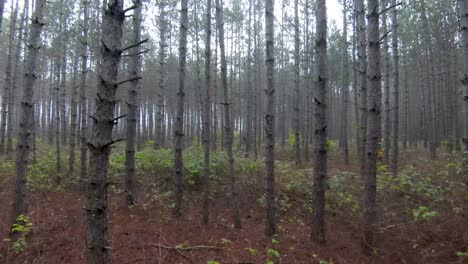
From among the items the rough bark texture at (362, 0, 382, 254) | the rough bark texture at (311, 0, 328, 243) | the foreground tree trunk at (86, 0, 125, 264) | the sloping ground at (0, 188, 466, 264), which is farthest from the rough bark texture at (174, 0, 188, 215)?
the foreground tree trunk at (86, 0, 125, 264)

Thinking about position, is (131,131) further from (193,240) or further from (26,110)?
(193,240)

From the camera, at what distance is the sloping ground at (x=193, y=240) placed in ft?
18.8

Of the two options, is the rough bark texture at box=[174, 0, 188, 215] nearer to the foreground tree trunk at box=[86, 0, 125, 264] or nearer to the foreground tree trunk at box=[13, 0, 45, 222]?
the foreground tree trunk at box=[13, 0, 45, 222]

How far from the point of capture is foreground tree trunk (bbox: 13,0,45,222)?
6.27 m

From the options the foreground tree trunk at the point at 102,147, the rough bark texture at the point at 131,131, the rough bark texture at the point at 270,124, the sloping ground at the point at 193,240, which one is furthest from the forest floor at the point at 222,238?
the foreground tree trunk at the point at 102,147

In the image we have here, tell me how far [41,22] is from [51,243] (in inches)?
180

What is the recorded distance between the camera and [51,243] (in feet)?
20.7

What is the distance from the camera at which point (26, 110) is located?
6.26 metres

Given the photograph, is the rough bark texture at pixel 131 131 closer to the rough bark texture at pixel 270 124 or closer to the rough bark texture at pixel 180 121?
the rough bark texture at pixel 180 121

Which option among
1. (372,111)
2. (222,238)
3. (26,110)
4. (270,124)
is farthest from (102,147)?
(372,111)

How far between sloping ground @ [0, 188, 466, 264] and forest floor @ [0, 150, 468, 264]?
2 cm

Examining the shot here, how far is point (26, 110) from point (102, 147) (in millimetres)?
4403

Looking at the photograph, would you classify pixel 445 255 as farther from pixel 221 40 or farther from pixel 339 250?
pixel 221 40

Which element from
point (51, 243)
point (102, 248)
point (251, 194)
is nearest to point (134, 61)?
point (51, 243)
